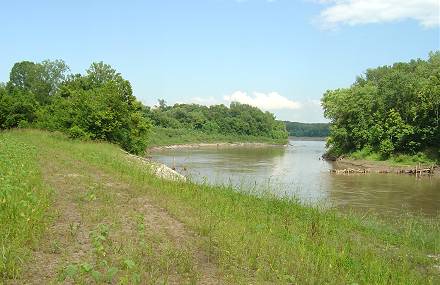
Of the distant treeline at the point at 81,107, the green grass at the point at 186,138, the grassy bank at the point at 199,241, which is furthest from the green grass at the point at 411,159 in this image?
the green grass at the point at 186,138

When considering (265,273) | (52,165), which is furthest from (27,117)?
(265,273)

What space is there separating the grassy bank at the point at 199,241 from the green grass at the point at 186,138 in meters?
96.1

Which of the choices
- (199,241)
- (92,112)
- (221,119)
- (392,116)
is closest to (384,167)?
(392,116)

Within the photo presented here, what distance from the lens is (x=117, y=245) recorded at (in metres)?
7.94

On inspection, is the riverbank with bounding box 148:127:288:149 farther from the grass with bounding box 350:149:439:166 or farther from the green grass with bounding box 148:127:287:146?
the grass with bounding box 350:149:439:166

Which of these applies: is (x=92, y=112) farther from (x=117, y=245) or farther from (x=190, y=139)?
(x=190, y=139)

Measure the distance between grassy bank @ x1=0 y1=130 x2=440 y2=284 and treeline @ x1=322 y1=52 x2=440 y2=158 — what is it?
159 feet

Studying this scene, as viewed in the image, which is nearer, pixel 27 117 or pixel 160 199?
pixel 160 199

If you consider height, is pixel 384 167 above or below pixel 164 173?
below

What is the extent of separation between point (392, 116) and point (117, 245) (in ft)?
204

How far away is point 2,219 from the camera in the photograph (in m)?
7.88

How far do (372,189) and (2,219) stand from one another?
3118cm

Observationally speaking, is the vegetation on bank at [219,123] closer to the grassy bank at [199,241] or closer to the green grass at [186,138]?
the green grass at [186,138]

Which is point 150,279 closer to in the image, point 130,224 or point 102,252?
point 102,252
